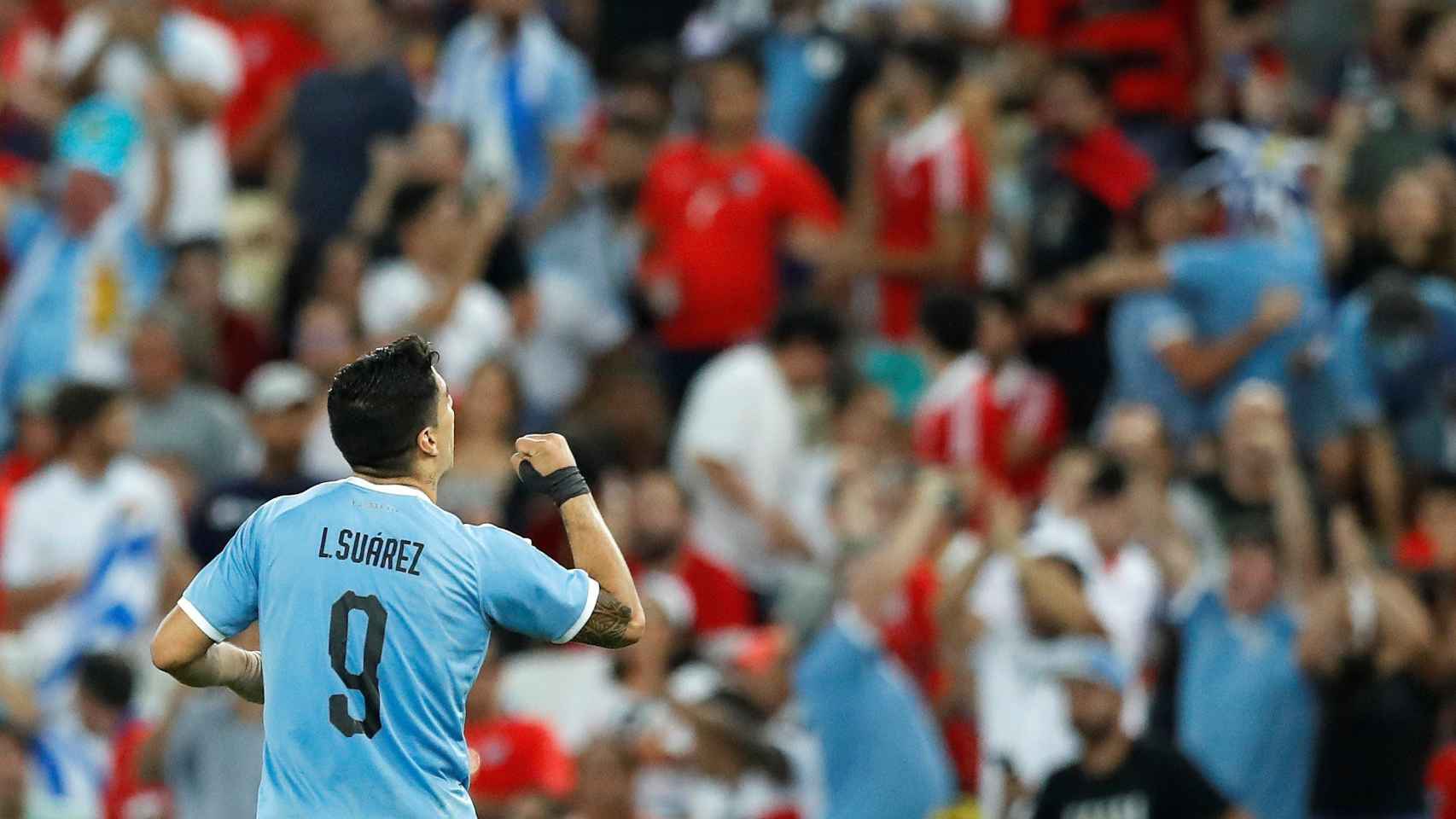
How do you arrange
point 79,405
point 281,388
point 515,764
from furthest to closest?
point 281,388 < point 79,405 < point 515,764

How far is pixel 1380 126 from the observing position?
43.4ft

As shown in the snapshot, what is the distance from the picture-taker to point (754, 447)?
1219 centimetres

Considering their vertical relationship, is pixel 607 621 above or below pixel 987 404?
below

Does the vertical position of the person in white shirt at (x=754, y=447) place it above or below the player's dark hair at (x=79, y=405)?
below

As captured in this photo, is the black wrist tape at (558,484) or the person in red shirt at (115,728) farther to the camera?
the person in red shirt at (115,728)

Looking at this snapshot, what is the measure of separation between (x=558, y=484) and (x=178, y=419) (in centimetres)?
679

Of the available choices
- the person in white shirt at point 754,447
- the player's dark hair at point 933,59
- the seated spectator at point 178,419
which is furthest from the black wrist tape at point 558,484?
the player's dark hair at point 933,59

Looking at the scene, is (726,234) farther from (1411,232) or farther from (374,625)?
(374,625)

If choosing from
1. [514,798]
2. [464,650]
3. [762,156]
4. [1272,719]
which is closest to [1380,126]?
[762,156]

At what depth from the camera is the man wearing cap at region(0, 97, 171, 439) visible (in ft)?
43.3

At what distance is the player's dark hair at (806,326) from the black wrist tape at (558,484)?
6.40 meters

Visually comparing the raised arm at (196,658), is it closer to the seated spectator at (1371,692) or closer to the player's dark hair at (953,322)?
the seated spectator at (1371,692)

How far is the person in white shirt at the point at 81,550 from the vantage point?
11.3 metres

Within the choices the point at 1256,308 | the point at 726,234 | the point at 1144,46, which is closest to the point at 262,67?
the point at 726,234
